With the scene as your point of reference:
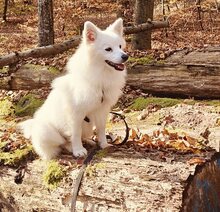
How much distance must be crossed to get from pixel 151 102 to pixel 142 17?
16.8ft

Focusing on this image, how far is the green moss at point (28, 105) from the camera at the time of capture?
848cm

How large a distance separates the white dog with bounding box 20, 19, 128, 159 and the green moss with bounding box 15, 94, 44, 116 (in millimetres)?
3369

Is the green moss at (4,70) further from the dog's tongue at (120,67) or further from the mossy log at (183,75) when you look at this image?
the dog's tongue at (120,67)

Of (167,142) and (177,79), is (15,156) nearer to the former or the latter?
(167,142)

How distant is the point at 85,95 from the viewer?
478 centimetres

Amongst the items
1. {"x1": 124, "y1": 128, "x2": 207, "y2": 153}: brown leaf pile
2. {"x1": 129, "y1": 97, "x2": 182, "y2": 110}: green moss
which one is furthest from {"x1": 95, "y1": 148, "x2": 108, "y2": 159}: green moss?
{"x1": 129, "y1": 97, "x2": 182, "y2": 110}: green moss

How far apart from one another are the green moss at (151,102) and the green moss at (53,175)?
3.62 m

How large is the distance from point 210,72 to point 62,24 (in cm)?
1418

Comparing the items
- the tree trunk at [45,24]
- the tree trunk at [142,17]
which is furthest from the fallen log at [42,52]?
the tree trunk at [45,24]

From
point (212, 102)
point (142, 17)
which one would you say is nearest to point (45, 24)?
point (142, 17)

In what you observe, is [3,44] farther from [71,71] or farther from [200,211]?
[200,211]

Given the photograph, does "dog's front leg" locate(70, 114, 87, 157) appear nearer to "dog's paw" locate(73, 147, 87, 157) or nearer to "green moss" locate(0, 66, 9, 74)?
"dog's paw" locate(73, 147, 87, 157)

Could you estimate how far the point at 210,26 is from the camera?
20.9 m

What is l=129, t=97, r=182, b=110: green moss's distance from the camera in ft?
26.0
